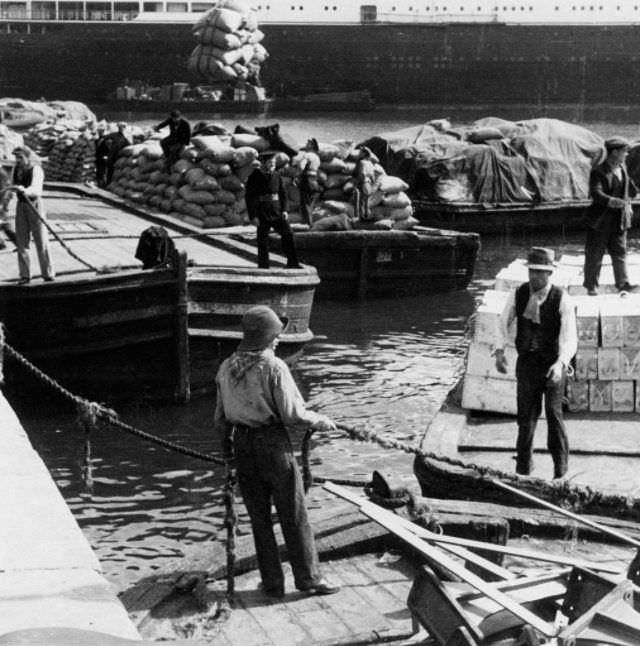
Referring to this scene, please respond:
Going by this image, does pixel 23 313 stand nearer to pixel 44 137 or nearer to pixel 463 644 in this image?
pixel 463 644

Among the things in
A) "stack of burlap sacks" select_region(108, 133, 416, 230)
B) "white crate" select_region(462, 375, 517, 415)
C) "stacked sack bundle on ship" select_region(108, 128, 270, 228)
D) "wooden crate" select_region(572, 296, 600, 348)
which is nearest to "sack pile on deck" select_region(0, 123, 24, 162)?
"stack of burlap sacks" select_region(108, 133, 416, 230)

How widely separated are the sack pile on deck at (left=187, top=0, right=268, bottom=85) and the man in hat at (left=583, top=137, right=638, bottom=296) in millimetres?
65902

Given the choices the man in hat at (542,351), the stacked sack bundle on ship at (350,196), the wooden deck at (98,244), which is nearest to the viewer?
the man in hat at (542,351)

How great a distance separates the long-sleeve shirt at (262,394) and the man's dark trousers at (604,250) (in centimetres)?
579

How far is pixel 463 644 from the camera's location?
5.01 meters

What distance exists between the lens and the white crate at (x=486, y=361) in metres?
9.94

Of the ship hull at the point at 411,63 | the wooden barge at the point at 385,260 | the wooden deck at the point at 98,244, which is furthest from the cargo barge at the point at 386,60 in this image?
the wooden deck at the point at 98,244

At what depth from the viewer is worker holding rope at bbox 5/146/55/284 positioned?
42.8 ft

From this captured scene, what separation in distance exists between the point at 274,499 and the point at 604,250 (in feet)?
20.3

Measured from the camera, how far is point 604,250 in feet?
37.9

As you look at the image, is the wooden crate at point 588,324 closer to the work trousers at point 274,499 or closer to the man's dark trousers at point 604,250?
the man's dark trousers at point 604,250

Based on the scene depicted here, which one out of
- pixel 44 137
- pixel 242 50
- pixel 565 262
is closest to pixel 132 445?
pixel 565 262

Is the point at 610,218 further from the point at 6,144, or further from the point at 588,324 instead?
the point at 6,144

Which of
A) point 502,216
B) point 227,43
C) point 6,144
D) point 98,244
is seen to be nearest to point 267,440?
point 98,244
